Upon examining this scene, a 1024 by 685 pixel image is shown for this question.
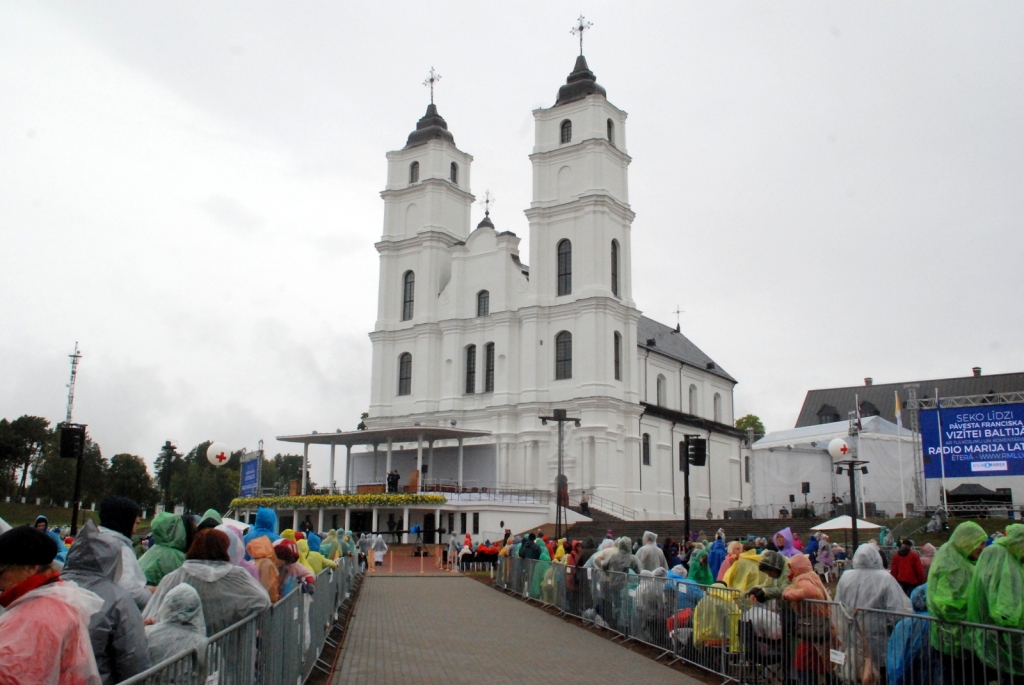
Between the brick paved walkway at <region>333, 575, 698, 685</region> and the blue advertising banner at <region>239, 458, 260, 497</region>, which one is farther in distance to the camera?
the blue advertising banner at <region>239, 458, 260, 497</region>

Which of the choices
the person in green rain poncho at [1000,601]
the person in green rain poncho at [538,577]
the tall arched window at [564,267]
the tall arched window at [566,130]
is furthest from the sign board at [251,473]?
the person in green rain poncho at [1000,601]

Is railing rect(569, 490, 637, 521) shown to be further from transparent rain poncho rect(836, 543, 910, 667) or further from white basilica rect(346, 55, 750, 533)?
transparent rain poncho rect(836, 543, 910, 667)

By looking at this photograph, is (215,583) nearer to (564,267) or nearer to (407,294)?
(564,267)

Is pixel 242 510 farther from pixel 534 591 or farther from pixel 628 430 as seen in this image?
pixel 534 591

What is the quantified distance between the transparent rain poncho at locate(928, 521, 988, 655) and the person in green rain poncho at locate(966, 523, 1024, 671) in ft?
0.45

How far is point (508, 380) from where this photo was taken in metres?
52.6

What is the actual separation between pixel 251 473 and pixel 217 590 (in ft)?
130

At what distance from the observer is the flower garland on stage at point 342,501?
4281 cm

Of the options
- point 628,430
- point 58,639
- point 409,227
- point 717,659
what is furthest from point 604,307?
point 58,639

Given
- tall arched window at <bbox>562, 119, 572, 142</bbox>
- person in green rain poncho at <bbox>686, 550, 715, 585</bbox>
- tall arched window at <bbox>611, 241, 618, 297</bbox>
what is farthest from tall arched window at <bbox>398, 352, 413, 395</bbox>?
person in green rain poncho at <bbox>686, 550, 715, 585</bbox>

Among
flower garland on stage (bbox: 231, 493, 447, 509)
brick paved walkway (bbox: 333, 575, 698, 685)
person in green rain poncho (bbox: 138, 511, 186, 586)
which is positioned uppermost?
flower garland on stage (bbox: 231, 493, 447, 509)

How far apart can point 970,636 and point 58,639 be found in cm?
660

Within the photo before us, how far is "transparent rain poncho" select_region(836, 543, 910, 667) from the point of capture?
341 inches

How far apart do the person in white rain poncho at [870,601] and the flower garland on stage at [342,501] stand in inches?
1347
